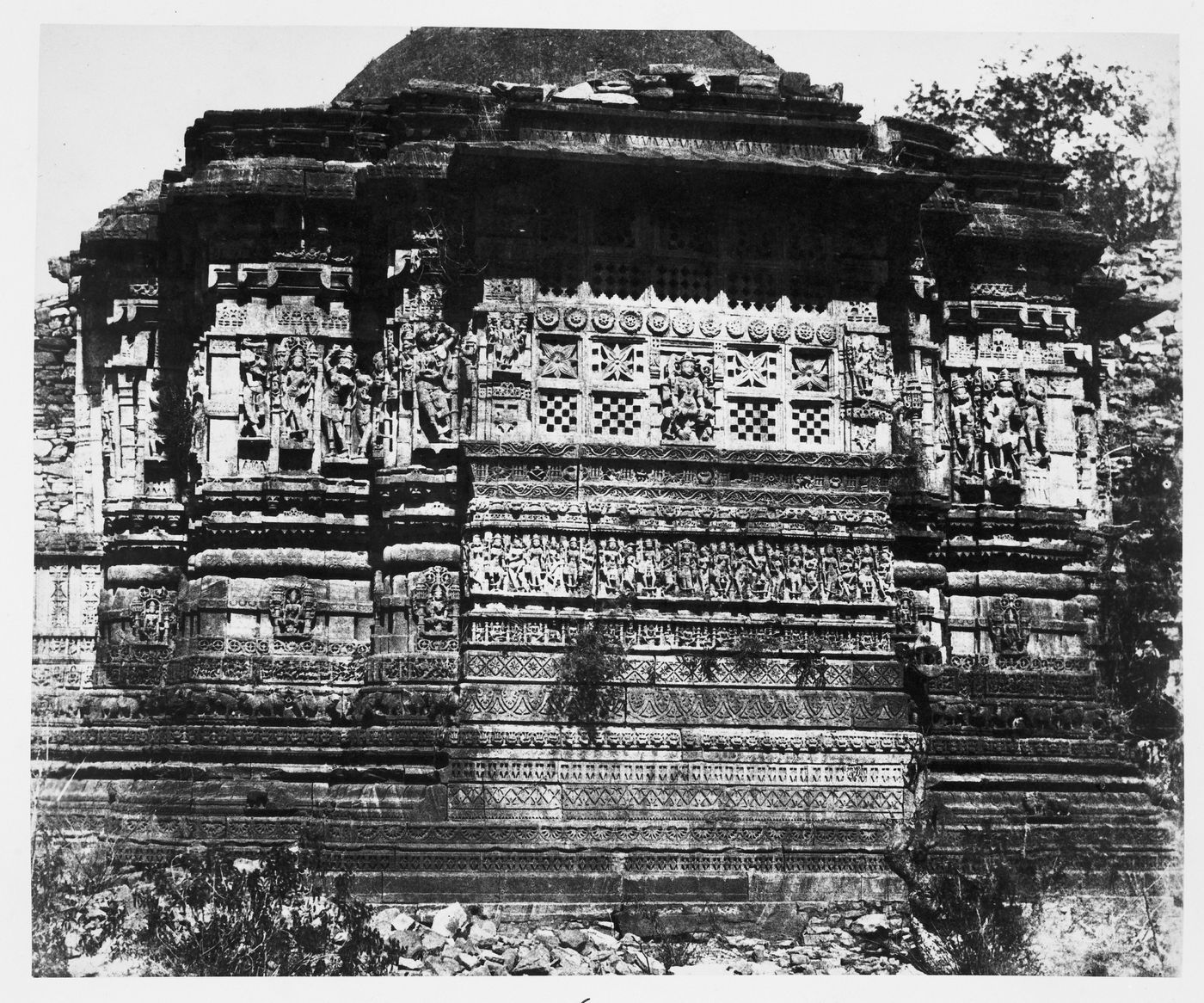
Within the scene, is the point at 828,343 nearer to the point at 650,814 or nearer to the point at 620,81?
the point at 620,81

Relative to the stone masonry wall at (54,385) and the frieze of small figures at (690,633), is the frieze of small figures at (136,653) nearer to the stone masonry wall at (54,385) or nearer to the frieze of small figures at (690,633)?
the stone masonry wall at (54,385)

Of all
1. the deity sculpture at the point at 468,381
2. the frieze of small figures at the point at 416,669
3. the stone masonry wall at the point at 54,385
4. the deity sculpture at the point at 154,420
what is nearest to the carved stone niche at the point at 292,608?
the frieze of small figures at the point at 416,669

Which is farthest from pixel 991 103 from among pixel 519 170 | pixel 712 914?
pixel 712 914

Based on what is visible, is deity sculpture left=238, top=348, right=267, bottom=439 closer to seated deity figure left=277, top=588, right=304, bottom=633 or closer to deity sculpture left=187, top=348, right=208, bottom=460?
deity sculpture left=187, top=348, right=208, bottom=460

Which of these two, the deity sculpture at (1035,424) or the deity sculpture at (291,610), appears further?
the deity sculpture at (1035,424)

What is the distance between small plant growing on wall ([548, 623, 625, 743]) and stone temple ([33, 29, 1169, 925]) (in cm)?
7

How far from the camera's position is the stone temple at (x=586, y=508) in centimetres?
2000

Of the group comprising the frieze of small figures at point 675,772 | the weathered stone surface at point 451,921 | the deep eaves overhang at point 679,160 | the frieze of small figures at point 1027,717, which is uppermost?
the deep eaves overhang at point 679,160

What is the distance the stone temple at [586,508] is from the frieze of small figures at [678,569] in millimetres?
44

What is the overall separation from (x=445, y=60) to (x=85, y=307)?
5707 mm

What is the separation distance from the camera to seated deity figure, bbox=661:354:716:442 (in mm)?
21172

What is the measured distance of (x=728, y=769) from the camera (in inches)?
791

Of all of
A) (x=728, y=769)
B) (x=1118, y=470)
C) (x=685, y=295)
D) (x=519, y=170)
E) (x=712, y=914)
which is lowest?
(x=712, y=914)

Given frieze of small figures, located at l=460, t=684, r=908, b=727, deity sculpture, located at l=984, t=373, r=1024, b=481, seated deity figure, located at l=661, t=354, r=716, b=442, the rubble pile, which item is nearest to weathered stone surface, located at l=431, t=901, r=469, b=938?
the rubble pile
